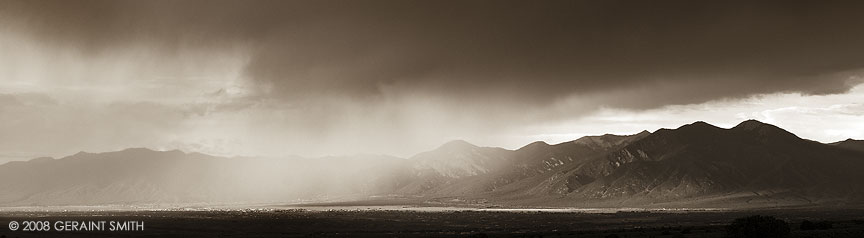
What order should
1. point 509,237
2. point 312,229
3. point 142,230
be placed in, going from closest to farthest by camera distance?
1. point 509,237
2. point 142,230
3. point 312,229

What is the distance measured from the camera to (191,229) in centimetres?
10556

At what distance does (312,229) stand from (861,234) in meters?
76.8

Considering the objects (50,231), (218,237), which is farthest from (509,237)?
(50,231)

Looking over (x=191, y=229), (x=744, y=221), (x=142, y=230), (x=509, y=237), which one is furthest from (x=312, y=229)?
(x=744, y=221)

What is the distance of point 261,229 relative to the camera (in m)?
106

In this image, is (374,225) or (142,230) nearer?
(142,230)

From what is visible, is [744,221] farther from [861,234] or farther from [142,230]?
[142,230]

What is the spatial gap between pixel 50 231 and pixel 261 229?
2867 centimetres

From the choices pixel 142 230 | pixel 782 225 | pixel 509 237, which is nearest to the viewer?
pixel 782 225

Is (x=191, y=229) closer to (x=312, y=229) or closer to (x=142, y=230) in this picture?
(x=142, y=230)

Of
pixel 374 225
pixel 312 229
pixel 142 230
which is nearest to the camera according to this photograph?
pixel 142 230

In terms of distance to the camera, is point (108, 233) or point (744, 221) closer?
point (744, 221)

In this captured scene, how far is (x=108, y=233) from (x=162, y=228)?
1401 centimetres

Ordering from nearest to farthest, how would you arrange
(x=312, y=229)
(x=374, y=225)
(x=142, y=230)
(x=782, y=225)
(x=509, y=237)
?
1. (x=782, y=225)
2. (x=509, y=237)
3. (x=142, y=230)
4. (x=312, y=229)
5. (x=374, y=225)
